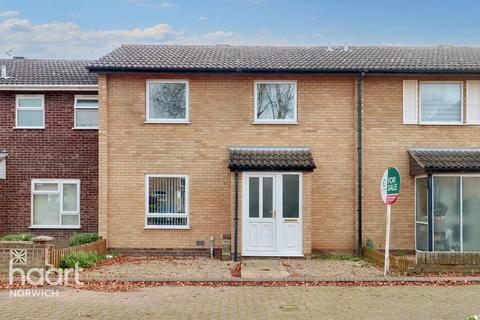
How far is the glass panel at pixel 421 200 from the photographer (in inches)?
714

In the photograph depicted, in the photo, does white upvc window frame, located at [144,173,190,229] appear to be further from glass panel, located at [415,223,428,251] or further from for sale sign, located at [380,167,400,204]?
glass panel, located at [415,223,428,251]

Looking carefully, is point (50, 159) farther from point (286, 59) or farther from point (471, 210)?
point (471, 210)

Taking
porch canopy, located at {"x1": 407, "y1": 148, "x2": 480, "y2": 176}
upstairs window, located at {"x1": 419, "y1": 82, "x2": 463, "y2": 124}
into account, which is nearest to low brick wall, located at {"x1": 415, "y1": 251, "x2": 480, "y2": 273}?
porch canopy, located at {"x1": 407, "y1": 148, "x2": 480, "y2": 176}

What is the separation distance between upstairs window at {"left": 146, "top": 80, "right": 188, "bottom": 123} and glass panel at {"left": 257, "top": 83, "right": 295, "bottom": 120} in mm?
2209

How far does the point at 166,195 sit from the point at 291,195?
3.68m

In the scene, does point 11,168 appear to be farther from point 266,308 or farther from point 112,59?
point 266,308

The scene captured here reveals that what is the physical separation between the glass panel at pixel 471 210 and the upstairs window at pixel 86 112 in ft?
37.9

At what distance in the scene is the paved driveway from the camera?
1011 centimetres

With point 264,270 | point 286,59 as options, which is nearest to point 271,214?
point 264,270

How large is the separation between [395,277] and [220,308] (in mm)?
4953

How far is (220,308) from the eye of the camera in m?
10.7

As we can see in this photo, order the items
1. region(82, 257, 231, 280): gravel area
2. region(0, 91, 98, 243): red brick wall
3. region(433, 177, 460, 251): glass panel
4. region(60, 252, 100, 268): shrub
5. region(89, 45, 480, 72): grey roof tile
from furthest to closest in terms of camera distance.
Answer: region(0, 91, 98, 243): red brick wall
region(89, 45, 480, 72): grey roof tile
region(433, 177, 460, 251): glass panel
region(60, 252, 100, 268): shrub
region(82, 257, 231, 280): gravel area

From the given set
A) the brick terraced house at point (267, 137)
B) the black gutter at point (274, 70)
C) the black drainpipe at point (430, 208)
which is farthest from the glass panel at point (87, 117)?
the black drainpipe at point (430, 208)

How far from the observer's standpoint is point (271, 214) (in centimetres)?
1827
